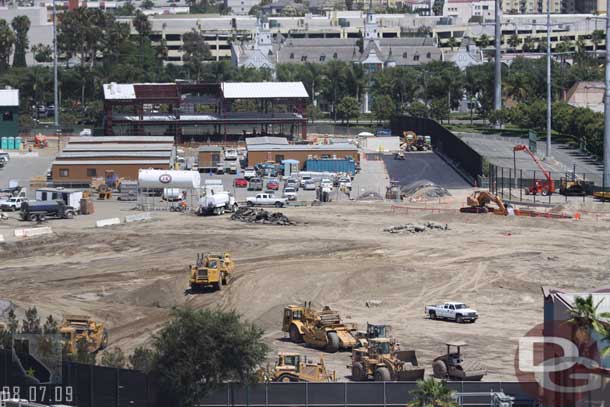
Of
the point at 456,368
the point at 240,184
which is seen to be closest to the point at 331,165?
the point at 240,184

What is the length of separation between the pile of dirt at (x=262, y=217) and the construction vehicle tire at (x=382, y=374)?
1314 inches

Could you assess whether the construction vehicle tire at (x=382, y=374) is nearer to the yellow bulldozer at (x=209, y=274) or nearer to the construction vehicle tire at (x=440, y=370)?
the construction vehicle tire at (x=440, y=370)

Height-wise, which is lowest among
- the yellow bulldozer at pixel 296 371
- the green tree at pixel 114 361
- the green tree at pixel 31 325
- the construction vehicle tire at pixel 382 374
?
the construction vehicle tire at pixel 382 374

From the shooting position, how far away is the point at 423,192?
275 ft

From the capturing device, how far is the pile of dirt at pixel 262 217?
7238 cm

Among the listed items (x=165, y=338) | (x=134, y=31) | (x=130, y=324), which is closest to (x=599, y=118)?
(x=130, y=324)

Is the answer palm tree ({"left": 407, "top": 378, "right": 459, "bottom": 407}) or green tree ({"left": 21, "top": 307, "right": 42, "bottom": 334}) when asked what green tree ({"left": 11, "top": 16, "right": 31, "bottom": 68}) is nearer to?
green tree ({"left": 21, "top": 307, "right": 42, "bottom": 334})

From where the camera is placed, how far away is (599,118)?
358 ft

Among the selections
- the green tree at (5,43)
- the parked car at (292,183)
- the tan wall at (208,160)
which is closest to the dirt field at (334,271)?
the parked car at (292,183)

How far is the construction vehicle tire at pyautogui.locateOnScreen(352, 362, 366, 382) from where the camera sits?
3941 centimetres

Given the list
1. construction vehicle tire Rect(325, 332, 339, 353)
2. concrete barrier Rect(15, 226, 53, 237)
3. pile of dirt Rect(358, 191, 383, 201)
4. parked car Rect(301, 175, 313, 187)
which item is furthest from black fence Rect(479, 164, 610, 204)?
construction vehicle tire Rect(325, 332, 339, 353)

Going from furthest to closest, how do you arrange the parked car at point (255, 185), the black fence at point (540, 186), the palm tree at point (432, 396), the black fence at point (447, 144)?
the black fence at point (447, 144)
the parked car at point (255, 185)
the black fence at point (540, 186)
the palm tree at point (432, 396)

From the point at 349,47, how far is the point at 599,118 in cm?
7739

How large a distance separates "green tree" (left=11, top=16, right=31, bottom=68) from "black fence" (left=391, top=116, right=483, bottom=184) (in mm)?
56012
